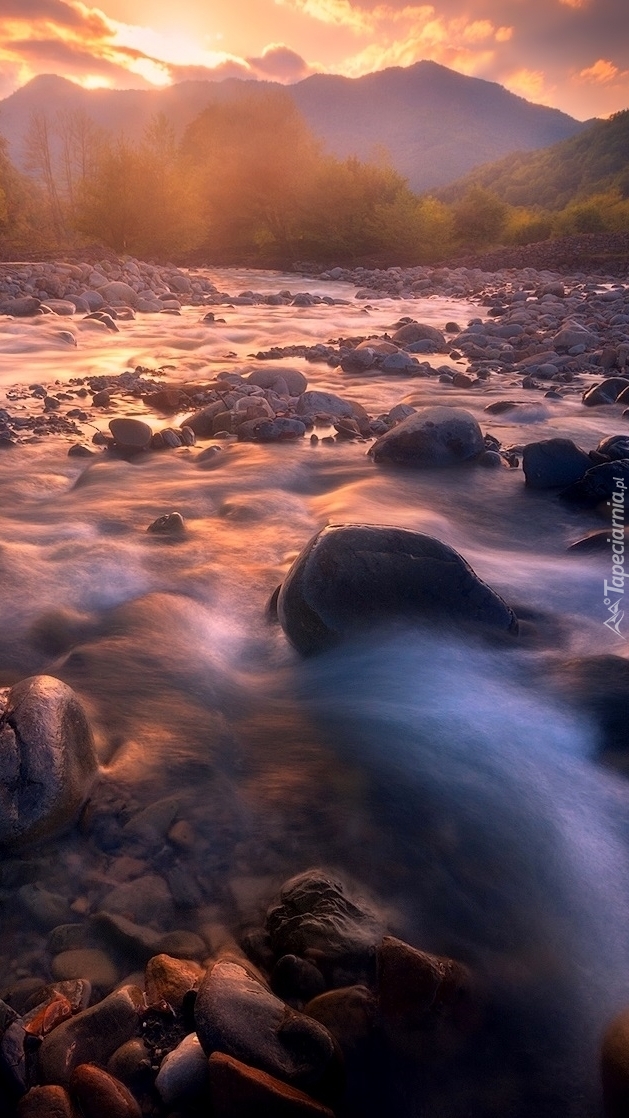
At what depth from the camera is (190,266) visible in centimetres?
2497

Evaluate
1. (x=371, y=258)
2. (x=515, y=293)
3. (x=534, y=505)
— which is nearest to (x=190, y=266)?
(x=371, y=258)

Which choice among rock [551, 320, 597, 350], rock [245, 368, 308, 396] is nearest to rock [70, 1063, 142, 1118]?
rock [245, 368, 308, 396]

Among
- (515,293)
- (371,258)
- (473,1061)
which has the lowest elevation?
(473,1061)

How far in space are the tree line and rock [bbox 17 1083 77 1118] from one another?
2375 cm

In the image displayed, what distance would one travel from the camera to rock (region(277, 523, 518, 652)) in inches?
117

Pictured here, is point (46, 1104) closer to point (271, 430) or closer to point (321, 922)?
point (321, 922)

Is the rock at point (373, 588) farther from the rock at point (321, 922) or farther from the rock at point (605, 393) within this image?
the rock at point (605, 393)

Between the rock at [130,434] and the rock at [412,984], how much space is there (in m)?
4.37

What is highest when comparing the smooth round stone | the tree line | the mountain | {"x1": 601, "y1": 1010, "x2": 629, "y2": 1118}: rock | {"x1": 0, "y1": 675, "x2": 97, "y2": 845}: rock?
the mountain

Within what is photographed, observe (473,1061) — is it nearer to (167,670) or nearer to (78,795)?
(78,795)

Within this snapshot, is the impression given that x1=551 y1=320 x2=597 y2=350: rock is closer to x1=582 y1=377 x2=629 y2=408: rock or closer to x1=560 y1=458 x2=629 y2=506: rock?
x1=582 y1=377 x2=629 y2=408: rock

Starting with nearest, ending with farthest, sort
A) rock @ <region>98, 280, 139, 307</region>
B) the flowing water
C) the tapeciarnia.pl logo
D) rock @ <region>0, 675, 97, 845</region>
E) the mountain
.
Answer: the flowing water < rock @ <region>0, 675, 97, 845</region> < the tapeciarnia.pl logo < rock @ <region>98, 280, 139, 307</region> < the mountain

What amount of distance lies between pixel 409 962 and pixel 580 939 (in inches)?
19.6

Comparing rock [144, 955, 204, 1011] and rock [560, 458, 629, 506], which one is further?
rock [560, 458, 629, 506]
